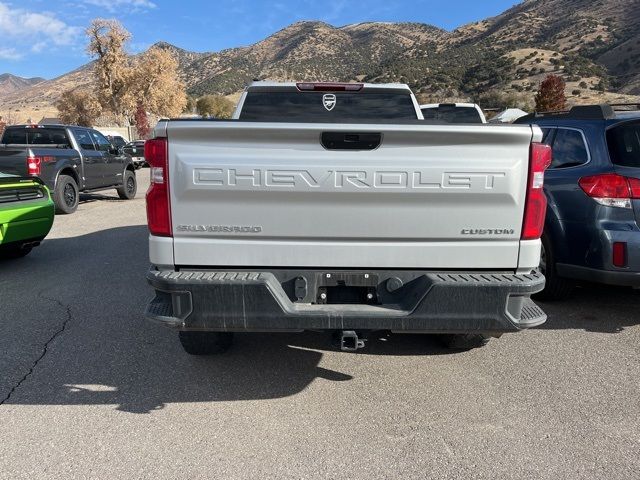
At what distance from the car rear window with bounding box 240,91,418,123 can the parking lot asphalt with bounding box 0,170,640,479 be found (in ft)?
6.41

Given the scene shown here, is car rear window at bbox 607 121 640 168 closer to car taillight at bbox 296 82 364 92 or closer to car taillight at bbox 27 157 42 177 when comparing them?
car taillight at bbox 296 82 364 92

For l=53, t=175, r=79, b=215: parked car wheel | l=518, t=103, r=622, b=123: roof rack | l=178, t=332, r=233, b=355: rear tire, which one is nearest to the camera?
l=178, t=332, r=233, b=355: rear tire

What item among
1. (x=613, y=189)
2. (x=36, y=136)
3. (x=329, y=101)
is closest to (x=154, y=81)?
(x=36, y=136)

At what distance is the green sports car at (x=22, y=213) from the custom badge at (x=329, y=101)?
448 centimetres

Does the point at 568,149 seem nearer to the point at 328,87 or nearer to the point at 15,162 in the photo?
the point at 328,87

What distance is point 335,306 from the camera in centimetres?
293

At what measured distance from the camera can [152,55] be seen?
51438 millimetres

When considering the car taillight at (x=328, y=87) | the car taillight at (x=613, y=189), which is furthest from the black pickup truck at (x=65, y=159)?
the car taillight at (x=613, y=189)


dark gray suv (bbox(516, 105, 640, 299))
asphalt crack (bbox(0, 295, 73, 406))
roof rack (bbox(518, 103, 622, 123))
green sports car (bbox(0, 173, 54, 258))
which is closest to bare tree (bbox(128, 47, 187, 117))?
green sports car (bbox(0, 173, 54, 258))

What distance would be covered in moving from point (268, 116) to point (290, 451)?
2777 mm

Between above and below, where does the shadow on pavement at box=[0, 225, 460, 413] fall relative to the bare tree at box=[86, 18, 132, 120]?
below

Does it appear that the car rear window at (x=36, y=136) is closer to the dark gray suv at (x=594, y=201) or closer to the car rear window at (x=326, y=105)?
the car rear window at (x=326, y=105)

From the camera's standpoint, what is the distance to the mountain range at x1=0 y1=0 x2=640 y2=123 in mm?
57938

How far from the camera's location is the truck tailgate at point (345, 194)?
110 inches
